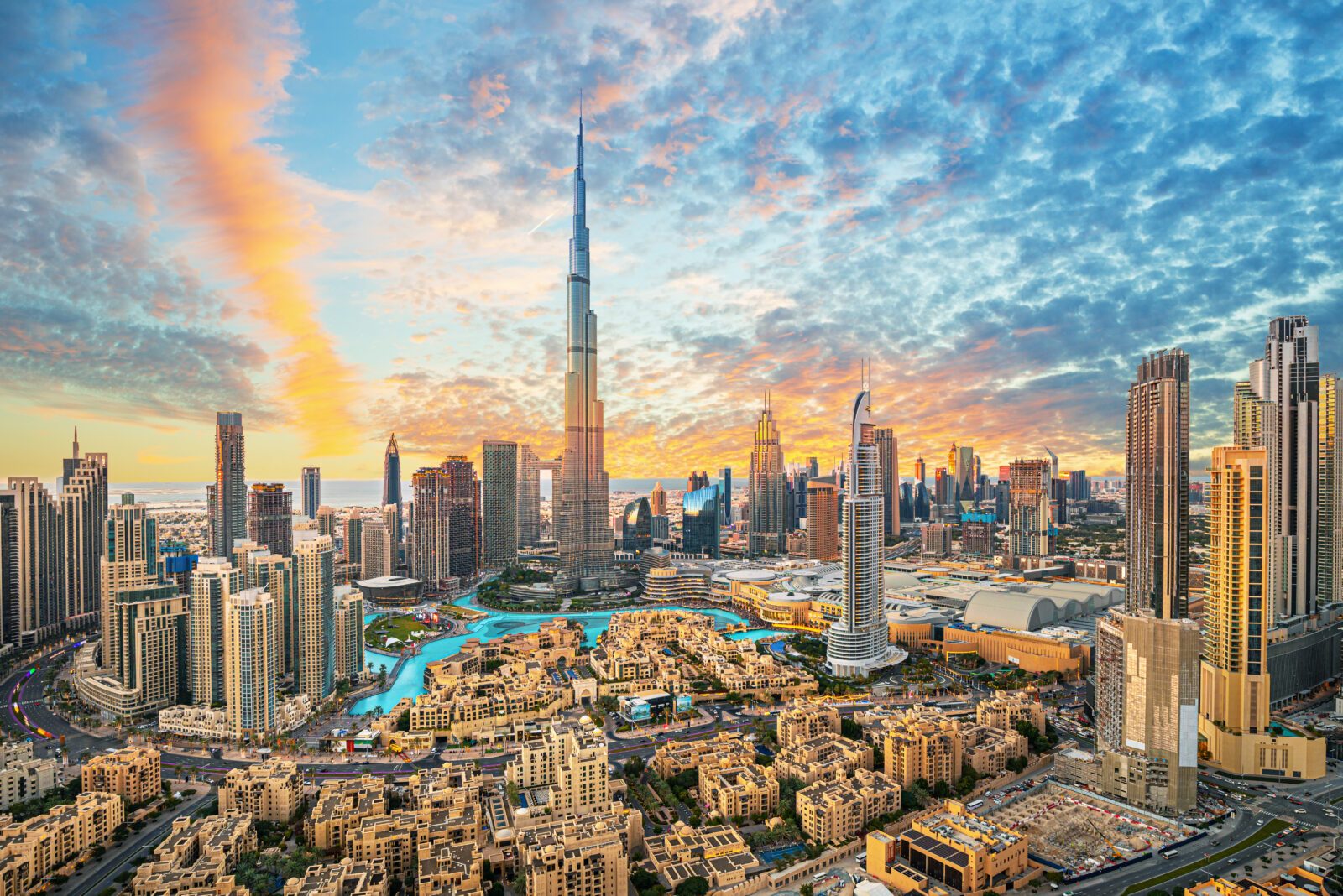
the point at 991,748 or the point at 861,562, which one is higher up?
the point at 861,562

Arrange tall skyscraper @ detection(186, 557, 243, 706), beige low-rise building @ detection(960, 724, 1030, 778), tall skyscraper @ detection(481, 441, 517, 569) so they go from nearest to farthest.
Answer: beige low-rise building @ detection(960, 724, 1030, 778), tall skyscraper @ detection(186, 557, 243, 706), tall skyscraper @ detection(481, 441, 517, 569)

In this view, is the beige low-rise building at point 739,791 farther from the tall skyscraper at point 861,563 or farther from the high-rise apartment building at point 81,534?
the high-rise apartment building at point 81,534

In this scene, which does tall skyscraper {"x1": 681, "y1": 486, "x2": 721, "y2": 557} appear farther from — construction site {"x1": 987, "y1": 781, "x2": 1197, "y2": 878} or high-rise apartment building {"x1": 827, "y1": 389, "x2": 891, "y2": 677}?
construction site {"x1": 987, "y1": 781, "x2": 1197, "y2": 878}

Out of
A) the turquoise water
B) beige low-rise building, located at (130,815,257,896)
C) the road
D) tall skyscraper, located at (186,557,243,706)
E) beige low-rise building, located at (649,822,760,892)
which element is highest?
tall skyscraper, located at (186,557,243,706)

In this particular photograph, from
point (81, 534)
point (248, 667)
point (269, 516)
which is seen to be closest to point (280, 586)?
point (248, 667)

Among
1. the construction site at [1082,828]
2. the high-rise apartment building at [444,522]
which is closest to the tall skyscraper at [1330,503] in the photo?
the construction site at [1082,828]

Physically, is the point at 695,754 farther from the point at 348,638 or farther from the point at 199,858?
the point at 348,638

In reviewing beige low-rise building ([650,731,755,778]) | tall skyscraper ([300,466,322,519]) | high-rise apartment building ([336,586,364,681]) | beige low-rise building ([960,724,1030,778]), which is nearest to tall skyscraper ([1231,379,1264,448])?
beige low-rise building ([960,724,1030,778])
